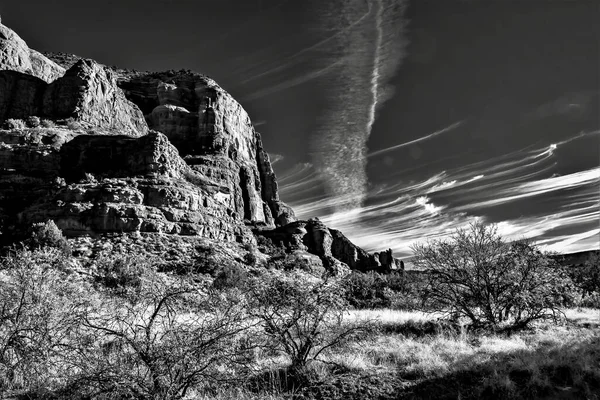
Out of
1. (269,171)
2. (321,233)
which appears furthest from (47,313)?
(269,171)

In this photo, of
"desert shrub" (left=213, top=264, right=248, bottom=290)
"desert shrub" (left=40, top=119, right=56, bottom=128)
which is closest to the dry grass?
"desert shrub" (left=213, top=264, right=248, bottom=290)

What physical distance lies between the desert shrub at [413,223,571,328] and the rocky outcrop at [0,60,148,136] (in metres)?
90.5

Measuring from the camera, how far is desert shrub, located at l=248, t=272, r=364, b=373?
8.43 metres

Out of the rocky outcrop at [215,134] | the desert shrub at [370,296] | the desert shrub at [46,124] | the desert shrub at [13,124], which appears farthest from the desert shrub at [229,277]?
the desert shrub at [46,124]

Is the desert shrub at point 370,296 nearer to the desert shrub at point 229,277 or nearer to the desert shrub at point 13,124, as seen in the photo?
the desert shrub at point 229,277

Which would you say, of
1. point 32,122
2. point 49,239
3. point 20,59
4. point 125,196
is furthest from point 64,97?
point 49,239

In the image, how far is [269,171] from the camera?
14638 centimetres

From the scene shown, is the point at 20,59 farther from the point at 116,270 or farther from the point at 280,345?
the point at 280,345

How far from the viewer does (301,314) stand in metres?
9.09

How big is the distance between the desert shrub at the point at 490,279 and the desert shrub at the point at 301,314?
777 cm

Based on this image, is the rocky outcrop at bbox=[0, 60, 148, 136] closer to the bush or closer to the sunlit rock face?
the sunlit rock face

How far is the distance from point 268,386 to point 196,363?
7.45 feet

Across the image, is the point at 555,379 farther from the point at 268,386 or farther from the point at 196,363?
the point at 196,363

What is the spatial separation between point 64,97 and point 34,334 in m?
97.0
